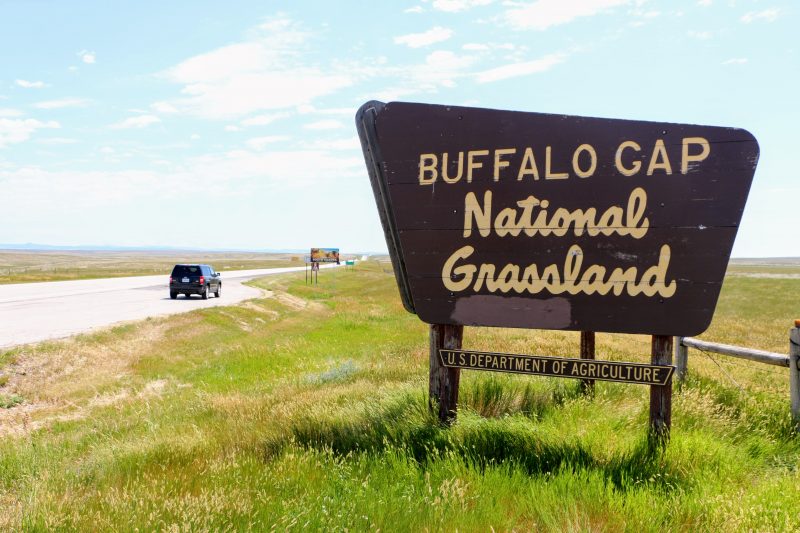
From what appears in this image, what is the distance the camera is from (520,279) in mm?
4949

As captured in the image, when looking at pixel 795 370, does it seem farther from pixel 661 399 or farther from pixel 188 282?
pixel 188 282

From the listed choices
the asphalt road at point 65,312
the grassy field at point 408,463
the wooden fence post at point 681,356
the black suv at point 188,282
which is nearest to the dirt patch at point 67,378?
the grassy field at point 408,463

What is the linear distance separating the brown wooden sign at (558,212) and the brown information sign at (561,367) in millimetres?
321

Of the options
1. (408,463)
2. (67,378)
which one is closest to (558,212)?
(408,463)

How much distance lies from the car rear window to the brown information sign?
1251 inches

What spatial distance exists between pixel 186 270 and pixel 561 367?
109 feet

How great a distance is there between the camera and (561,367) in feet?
15.3

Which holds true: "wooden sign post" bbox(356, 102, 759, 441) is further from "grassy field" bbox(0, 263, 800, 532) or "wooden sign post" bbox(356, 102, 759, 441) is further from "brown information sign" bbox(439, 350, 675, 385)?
"grassy field" bbox(0, 263, 800, 532)

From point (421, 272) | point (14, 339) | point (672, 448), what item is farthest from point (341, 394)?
point (14, 339)

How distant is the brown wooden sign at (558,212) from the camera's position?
4.49 metres

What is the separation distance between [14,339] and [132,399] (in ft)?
25.3

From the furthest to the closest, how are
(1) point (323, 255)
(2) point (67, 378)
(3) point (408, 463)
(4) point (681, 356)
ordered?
(1) point (323, 255)
(2) point (67, 378)
(4) point (681, 356)
(3) point (408, 463)

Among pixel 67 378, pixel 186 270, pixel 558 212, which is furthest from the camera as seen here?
pixel 186 270

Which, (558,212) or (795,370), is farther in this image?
(795,370)
